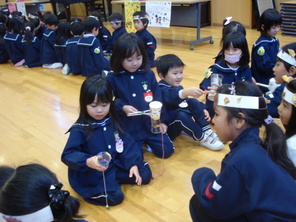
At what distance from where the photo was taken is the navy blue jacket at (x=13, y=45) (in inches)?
198

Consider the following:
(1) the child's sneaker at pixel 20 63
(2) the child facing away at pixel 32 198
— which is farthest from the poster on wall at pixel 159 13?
(2) the child facing away at pixel 32 198

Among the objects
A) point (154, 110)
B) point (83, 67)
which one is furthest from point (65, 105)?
point (154, 110)

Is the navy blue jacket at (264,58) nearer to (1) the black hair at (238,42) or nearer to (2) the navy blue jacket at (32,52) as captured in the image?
(1) the black hair at (238,42)

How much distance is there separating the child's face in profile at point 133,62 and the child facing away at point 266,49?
1428mm

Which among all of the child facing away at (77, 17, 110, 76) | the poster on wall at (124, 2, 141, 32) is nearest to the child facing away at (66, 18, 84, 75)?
the child facing away at (77, 17, 110, 76)

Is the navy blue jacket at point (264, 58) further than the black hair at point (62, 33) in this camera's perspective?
No

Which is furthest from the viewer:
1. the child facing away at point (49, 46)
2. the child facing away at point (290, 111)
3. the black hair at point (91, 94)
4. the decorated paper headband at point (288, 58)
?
the child facing away at point (49, 46)

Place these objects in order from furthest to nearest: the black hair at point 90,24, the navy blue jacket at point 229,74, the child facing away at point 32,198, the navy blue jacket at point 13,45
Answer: the navy blue jacket at point 13,45, the black hair at point 90,24, the navy blue jacket at point 229,74, the child facing away at point 32,198

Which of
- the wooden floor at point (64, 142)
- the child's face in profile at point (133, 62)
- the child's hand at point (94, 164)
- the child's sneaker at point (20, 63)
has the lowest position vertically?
the wooden floor at point (64, 142)

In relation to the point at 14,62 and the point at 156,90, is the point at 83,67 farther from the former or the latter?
the point at 156,90

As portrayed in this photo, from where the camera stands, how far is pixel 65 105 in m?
3.32

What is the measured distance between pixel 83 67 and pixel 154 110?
99.0 inches

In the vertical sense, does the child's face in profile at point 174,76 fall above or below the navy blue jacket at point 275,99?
above

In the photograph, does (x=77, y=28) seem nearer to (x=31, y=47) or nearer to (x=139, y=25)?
(x=139, y=25)
